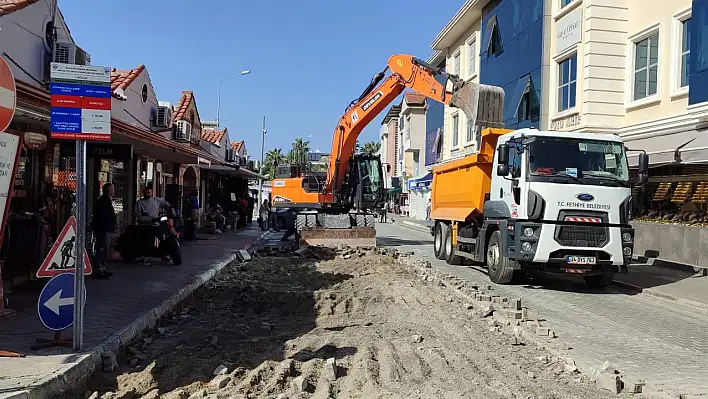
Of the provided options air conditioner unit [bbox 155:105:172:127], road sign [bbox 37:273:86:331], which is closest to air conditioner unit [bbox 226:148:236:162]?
air conditioner unit [bbox 155:105:172:127]

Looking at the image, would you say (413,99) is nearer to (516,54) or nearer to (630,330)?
(516,54)

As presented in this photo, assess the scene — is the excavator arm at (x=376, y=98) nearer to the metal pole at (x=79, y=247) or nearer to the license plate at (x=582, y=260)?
the license plate at (x=582, y=260)

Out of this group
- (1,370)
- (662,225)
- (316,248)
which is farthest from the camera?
(316,248)

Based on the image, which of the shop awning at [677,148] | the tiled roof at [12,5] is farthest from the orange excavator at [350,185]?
the tiled roof at [12,5]

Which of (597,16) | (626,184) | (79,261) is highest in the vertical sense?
(597,16)

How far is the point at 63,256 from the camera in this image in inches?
244

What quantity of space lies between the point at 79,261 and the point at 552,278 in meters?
10.6

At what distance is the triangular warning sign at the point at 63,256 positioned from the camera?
609 centimetres

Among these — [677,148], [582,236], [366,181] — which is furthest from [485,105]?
[366,181]

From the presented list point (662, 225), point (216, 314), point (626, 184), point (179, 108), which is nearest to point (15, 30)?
point (216, 314)

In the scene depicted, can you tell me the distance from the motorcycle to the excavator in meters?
5.57

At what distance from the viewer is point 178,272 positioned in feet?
39.8

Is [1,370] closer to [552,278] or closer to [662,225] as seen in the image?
[552,278]

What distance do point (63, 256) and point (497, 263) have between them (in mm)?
8371
